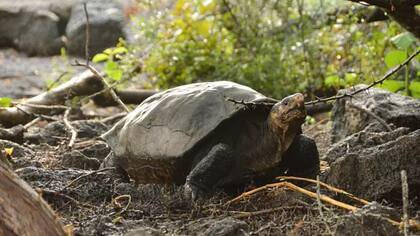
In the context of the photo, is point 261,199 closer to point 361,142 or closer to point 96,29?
point 361,142

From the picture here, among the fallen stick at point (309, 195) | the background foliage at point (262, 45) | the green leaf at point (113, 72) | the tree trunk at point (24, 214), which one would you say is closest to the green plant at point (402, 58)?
the background foliage at point (262, 45)

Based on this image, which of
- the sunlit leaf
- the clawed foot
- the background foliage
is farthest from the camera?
the background foliage

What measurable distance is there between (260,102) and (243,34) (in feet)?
13.4

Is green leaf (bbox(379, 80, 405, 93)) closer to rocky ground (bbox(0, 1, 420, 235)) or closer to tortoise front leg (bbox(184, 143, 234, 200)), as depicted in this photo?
rocky ground (bbox(0, 1, 420, 235))

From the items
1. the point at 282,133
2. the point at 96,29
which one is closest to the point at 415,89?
the point at 282,133

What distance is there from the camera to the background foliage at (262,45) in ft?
22.3

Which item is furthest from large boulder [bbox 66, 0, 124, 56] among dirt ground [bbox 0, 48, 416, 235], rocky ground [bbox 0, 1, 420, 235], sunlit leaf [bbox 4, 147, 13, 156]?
dirt ground [bbox 0, 48, 416, 235]

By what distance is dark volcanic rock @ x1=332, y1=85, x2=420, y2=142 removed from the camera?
12.9ft

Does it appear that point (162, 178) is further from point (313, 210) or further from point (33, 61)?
point (33, 61)

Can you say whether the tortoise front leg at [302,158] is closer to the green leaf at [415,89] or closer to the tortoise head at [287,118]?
the tortoise head at [287,118]

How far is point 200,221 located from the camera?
8.46 ft

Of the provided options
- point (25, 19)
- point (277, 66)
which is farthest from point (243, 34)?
point (25, 19)

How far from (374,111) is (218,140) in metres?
1.23

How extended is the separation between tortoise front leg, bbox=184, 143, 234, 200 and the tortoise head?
257 mm
